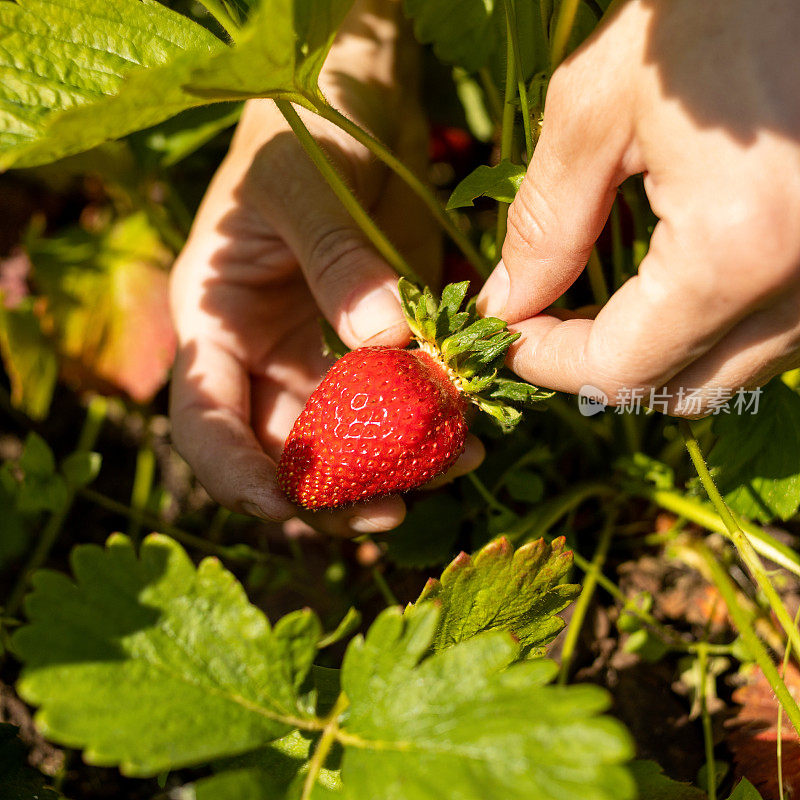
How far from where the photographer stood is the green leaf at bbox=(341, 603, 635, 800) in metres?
0.45

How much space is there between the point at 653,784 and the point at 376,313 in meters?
0.52

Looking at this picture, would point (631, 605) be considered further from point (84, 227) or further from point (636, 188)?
point (84, 227)

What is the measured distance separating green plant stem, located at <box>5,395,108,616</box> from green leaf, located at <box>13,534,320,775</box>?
453mm

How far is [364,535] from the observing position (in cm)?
89

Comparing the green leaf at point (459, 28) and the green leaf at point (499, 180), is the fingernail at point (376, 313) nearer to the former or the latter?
the green leaf at point (499, 180)

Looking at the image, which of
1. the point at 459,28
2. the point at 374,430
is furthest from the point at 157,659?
the point at 459,28

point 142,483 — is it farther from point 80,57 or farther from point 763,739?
point 763,739

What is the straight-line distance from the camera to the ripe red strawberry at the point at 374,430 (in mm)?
715

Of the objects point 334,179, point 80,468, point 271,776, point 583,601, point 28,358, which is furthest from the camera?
point 28,358

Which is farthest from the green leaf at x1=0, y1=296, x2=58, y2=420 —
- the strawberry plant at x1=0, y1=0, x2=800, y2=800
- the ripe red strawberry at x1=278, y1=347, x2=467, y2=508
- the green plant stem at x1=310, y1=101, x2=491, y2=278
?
the green plant stem at x1=310, y1=101, x2=491, y2=278

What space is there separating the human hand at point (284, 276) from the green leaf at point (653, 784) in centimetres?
34

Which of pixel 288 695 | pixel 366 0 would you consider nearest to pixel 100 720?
pixel 288 695

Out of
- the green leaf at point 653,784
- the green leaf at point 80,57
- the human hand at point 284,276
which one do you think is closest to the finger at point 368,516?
Result: the human hand at point 284,276

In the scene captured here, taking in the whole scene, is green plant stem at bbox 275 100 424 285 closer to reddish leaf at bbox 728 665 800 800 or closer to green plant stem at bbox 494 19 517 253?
green plant stem at bbox 494 19 517 253
